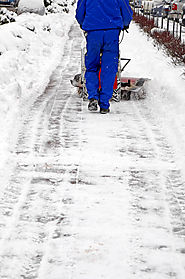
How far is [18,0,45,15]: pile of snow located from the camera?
63.7 ft

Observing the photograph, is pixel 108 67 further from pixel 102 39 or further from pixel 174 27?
pixel 174 27

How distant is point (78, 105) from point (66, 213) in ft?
11.3

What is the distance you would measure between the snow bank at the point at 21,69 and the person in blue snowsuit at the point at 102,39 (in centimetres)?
99

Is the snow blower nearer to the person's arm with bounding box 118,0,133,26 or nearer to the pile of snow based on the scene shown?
the person's arm with bounding box 118,0,133,26

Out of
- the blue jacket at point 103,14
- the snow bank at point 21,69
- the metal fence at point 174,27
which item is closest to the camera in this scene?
the snow bank at point 21,69

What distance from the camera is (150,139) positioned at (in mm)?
4871

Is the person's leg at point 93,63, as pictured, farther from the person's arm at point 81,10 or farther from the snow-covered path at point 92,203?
the snow-covered path at point 92,203

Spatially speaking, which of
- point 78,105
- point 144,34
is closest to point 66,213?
point 78,105

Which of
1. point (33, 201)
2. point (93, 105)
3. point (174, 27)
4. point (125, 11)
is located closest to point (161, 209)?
A: point (33, 201)

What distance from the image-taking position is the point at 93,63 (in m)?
6.18

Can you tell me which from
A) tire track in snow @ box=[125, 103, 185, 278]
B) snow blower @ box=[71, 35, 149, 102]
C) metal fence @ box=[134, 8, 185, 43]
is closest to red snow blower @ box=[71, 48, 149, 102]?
snow blower @ box=[71, 35, 149, 102]

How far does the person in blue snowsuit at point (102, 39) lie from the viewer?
5.89m

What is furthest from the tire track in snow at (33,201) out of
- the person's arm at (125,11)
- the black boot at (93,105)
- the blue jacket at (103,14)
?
the person's arm at (125,11)

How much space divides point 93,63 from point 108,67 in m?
0.22
